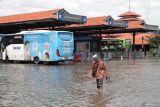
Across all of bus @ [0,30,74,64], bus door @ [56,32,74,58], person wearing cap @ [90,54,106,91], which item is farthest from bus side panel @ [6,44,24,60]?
person wearing cap @ [90,54,106,91]

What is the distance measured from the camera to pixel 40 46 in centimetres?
3484

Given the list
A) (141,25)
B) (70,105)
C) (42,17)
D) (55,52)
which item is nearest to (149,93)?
(70,105)

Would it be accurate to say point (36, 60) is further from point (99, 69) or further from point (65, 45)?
point (99, 69)

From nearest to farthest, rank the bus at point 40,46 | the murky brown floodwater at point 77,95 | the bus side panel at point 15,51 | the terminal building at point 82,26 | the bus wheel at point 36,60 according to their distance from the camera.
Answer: the murky brown floodwater at point 77,95 < the bus at point 40,46 < the bus wheel at point 36,60 < the bus side panel at point 15,51 < the terminal building at point 82,26

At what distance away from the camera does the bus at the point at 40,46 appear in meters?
33.8

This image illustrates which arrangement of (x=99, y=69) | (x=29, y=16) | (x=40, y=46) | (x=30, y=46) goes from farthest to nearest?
(x=29, y=16), (x=30, y=46), (x=40, y=46), (x=99, y=69)

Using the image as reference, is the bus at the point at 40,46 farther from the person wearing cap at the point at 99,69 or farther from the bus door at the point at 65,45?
the person wearing cap at the point at 99,69

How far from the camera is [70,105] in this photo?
40.2 ft

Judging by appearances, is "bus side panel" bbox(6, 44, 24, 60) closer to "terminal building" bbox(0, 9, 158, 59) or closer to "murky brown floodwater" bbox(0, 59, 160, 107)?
"terminal building" bbox(0, 9, 158, 59)

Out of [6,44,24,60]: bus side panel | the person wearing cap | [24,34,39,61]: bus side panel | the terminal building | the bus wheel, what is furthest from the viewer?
the terminal building

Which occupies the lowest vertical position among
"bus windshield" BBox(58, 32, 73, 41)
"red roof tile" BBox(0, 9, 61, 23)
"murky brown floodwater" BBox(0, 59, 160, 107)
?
"murky brown floodwater" BBox(0, 59, 160, 107)

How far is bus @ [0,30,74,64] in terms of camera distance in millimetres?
33844

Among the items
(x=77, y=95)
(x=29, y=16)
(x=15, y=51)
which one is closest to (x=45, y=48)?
(x=15, y=51)

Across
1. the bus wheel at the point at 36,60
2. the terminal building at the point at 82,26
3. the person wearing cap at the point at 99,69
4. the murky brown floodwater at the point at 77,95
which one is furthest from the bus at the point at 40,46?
the person wearing cap at the point at 99,69
